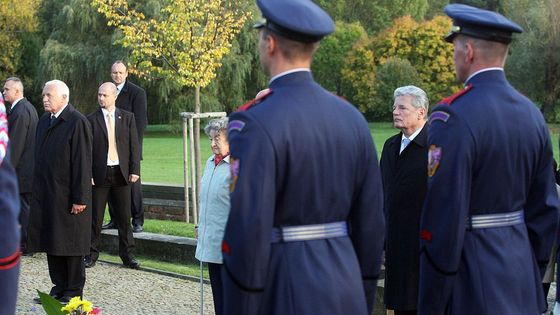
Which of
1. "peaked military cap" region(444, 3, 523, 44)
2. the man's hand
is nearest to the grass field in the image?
the man's hand

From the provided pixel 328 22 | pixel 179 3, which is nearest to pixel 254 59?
pixel 179 3

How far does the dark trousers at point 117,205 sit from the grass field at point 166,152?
11013mm

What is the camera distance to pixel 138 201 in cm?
1254

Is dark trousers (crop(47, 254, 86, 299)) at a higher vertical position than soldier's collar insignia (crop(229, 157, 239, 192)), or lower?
lower

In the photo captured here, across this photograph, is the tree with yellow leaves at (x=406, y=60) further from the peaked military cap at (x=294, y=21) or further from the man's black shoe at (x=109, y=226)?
the peaked military cap at (x=294, y=21)

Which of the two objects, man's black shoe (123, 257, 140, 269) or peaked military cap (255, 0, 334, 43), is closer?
peaked military cap (255, 0, 334, 43)

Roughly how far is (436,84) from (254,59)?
58.0ft

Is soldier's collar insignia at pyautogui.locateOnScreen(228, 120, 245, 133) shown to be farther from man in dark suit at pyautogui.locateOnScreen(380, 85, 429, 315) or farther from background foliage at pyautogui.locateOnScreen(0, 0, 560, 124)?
background foliage at pyautogui.locateOnScreen(0, 0, 560, 124)

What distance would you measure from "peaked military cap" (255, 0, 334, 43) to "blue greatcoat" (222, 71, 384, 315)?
172mm

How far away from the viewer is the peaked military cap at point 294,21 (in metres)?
3.81

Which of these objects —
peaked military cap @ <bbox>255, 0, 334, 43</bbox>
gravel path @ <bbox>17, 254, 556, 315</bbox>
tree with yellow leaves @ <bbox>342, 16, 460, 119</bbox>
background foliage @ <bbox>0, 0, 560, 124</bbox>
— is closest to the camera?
peaked military cap @ <bbox>255, 0, 334, 43</bbox>

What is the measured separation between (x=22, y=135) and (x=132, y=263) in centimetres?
197

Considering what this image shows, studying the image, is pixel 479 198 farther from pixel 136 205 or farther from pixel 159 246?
pixel 136 205

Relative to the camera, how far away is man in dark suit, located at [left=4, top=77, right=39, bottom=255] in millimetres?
11234
